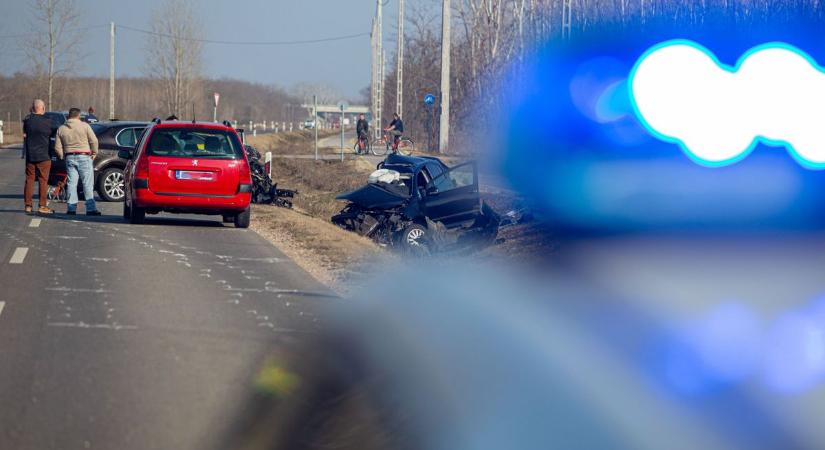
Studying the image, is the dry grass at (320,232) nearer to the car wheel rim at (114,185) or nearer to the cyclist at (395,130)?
the car wheel rim at (114,185)

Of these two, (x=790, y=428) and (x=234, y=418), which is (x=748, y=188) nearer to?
(x=790, y=428)

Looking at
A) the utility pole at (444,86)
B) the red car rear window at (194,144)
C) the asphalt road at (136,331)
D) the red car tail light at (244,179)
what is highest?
the utility pole at (444,86)

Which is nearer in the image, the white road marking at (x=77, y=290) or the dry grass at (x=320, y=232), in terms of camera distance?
the white road marking at (x=77, y=290)

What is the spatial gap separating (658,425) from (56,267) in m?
8.32

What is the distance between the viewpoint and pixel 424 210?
1906cm

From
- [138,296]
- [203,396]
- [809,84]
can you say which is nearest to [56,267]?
[138,296]

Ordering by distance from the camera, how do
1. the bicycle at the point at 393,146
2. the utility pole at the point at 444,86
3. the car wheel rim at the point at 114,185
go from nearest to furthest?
the car wheel rim at the point at 114,185 → the utility pole at the point at 444,86 → the bicycle at the point at 393,146

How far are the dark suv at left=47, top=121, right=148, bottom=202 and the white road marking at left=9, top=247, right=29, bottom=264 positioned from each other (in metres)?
8.97

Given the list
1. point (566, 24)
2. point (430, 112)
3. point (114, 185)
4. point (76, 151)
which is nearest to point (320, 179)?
point (566, 24)

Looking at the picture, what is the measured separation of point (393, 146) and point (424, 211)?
22.7m

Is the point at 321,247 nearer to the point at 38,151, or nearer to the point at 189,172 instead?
the point at 189,172

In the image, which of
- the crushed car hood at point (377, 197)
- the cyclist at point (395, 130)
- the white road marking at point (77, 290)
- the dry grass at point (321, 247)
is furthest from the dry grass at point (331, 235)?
the cyclist at point (395, 130)

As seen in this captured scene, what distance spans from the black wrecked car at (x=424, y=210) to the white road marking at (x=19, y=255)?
20.0 feet

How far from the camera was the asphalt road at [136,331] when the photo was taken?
6.41 m
